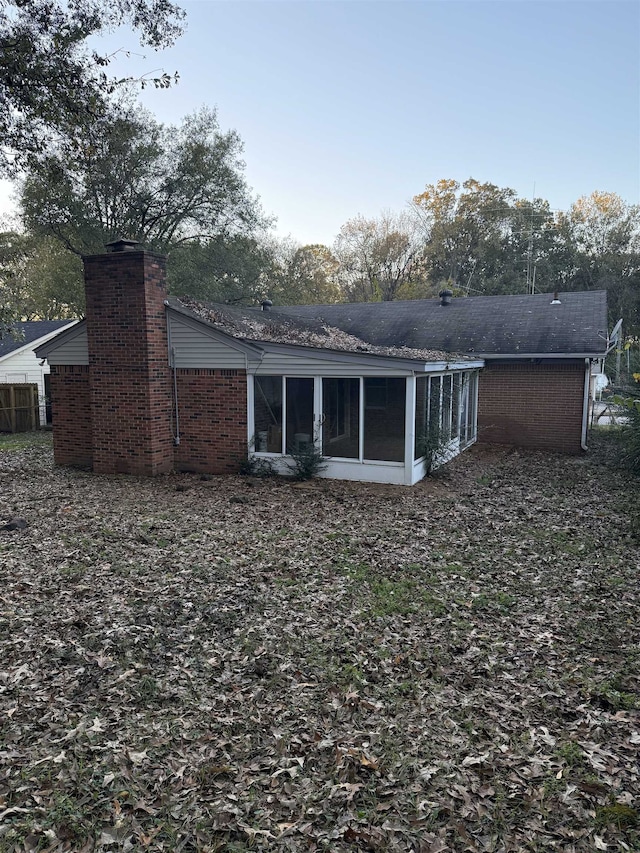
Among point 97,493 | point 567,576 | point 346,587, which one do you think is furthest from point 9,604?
point 567,576

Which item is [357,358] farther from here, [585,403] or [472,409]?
[585,403]

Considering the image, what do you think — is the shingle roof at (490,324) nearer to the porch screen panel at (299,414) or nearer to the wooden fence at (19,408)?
the porch screen panel at (299,414)

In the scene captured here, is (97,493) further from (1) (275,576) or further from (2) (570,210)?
(2) (570,210)

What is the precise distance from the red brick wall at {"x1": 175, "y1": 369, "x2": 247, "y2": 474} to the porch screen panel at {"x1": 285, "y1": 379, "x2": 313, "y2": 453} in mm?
886

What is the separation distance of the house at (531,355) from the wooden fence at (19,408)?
1181cm

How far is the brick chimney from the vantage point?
428 inches

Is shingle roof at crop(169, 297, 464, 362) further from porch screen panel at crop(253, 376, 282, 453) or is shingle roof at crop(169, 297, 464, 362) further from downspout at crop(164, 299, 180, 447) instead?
porch screen panel at crop(253, 376, 282, 453)

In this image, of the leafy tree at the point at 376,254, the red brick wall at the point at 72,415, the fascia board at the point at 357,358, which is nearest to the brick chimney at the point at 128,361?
the red brick wall at the point at 72,415

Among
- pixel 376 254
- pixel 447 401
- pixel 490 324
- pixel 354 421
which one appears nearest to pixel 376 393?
pixel 354 421

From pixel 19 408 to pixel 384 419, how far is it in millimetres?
14600

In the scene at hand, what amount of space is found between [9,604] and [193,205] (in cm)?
2202

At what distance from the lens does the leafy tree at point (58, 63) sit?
7.59 meters

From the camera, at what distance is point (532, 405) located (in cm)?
1505

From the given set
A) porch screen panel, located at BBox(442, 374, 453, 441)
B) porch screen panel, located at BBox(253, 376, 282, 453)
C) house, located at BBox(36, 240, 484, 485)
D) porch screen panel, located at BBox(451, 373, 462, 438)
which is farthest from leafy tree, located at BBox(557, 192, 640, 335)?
porch screen panel, located at BBox(253, 376, 282, 453)
